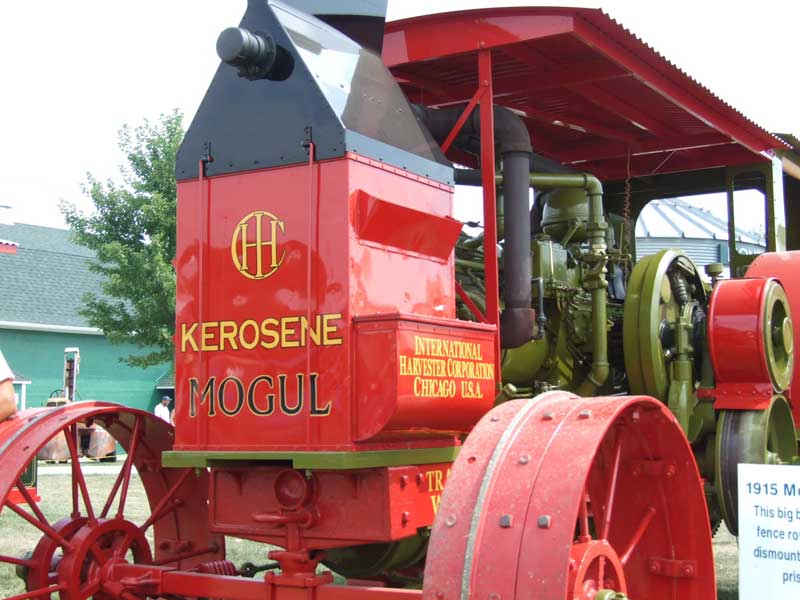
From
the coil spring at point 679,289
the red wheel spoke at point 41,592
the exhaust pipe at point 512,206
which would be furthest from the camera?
the coil spring at point 679,289

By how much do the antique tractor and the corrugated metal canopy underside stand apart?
0.02 meters

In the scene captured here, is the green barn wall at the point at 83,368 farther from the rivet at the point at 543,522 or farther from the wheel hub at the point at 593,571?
the rivet at the point at 543,522

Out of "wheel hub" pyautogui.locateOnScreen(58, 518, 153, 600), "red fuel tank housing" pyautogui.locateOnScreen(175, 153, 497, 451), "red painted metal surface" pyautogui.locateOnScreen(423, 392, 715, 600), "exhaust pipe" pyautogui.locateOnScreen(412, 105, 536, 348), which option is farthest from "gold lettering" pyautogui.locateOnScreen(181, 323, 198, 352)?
"exhaust pipe" pyautogui.locateOnScreen(412, 105, 536, 348)

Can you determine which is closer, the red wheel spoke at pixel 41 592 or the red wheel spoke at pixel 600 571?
the red wheel spoke at pixel 600 571

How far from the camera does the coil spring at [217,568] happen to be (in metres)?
4.51

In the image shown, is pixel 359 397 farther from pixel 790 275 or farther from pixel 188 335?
pixel 790 275

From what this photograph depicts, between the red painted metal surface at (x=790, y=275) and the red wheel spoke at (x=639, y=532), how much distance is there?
8.21 ft

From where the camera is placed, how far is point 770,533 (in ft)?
11.7

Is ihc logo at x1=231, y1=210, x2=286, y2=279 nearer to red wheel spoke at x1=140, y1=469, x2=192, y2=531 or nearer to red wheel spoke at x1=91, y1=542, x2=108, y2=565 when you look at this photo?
red wheel spoke at x1=140, y1=469, x2=192, y2=531

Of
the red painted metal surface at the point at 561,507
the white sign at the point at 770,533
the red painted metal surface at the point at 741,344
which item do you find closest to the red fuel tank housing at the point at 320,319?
the red painted metal surface at the point at 561,507

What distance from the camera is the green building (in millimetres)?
27797

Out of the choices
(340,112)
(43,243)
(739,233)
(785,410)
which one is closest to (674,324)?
(785,410)

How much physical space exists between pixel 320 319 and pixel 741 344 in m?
2.53

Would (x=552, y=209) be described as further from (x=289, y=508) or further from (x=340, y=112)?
(x=289, y=508)
